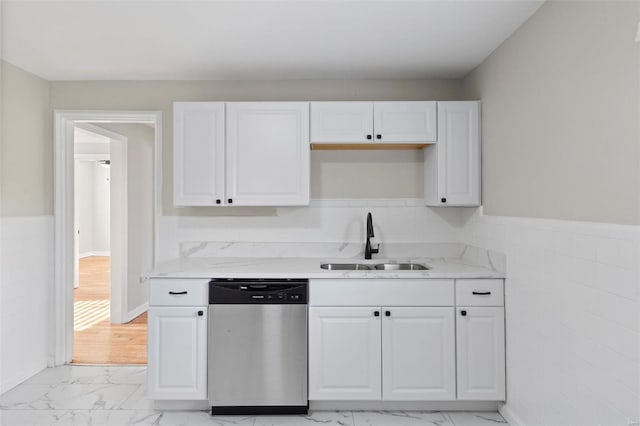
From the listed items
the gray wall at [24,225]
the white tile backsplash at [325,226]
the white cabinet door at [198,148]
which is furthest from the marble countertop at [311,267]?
the gray wall at [24,225]

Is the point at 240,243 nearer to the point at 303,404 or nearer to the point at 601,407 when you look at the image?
the point at 303,404

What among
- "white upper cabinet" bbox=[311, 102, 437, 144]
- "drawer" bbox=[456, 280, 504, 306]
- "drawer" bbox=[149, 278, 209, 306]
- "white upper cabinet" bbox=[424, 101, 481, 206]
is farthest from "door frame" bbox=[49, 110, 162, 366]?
"drawer" bbox=[456, 280, 504, 306]

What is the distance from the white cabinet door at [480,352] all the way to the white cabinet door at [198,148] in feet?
6.22

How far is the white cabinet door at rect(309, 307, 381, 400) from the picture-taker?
2518 mm

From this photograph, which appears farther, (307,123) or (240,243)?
(240,243)

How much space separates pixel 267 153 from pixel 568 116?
1.86 meters

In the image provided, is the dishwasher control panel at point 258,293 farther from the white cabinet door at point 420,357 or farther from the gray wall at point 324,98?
the gray wall at point 324,98

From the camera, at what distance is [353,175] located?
128 inches

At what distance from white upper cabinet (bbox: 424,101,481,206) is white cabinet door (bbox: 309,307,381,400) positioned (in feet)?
3.41

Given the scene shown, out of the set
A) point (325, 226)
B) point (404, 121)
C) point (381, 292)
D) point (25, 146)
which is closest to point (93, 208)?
point (25, 146)

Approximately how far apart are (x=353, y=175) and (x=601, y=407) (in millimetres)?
2133

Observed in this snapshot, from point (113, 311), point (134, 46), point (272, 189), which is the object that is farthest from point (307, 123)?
point (113, 311)

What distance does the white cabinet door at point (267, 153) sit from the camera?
291 cm

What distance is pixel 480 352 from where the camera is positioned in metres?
2.51
